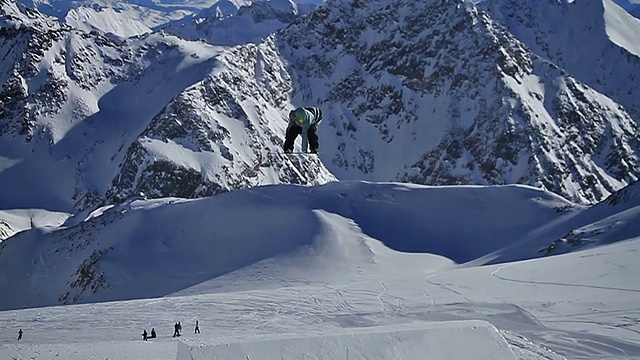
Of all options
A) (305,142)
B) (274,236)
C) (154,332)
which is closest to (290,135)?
(305,142)

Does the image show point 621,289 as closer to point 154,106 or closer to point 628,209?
point 628,209

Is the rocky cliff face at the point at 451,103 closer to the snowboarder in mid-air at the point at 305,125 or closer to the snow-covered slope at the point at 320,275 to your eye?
the snow-covered slope at the point at 320,275

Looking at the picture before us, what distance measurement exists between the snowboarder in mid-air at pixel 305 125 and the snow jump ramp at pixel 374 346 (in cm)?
662

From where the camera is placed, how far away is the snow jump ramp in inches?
568

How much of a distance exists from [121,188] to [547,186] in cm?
7946

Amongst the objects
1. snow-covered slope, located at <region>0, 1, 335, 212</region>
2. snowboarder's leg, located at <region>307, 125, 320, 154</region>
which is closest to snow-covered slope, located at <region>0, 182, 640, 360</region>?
snowboarder's leg, located at <region>307, 125, 320, 154</region>

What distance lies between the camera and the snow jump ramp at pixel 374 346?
14.4 m

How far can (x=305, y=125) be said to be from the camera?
19.6 metres

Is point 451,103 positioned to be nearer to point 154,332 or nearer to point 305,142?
point 154,332

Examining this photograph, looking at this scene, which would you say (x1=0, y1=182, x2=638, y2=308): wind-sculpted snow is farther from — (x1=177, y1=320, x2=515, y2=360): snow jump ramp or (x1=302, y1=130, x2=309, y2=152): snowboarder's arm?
(x1=177, y1=320, x2=515, y2=360): snow jump ramp

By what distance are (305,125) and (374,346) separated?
23.3ft

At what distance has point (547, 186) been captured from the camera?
134 metres

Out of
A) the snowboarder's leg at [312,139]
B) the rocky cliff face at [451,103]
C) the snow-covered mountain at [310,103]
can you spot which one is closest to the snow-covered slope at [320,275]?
the snowboarder's leg at [312,139]

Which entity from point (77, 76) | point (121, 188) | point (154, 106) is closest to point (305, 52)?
point (154, 106)
